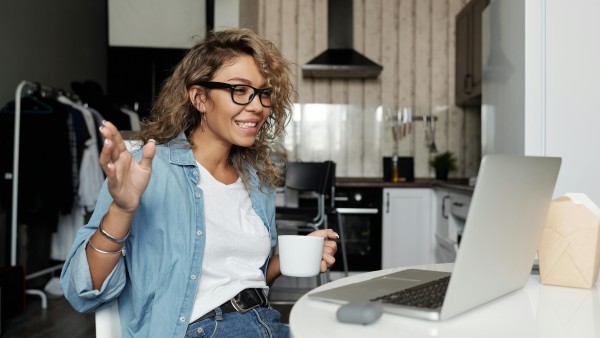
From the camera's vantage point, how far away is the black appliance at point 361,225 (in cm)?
434

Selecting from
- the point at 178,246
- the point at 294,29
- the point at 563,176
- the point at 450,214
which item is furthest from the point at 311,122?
the point at 178,246

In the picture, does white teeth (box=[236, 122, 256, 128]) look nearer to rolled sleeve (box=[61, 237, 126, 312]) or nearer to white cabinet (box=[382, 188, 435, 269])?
rolled sleeve (box=[61, 237, 126, 312])

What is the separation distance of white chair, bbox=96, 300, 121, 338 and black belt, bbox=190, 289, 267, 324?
17cm

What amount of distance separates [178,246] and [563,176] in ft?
3.57

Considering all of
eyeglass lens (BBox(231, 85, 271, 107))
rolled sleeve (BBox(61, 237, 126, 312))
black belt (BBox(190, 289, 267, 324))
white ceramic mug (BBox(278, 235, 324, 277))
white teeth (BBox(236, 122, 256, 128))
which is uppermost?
eyeglass lens (BBox(231, 85, 271, 107))

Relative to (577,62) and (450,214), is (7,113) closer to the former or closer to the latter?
(450,214)

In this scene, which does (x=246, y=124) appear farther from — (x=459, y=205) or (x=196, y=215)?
(x=459, y=205)

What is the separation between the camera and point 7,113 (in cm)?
362

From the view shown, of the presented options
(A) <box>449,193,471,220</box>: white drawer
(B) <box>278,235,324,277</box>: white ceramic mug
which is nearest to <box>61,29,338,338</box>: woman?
(B) <box>278,235,324,277</box>: white ceramic mug

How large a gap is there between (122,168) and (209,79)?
0.47 metres

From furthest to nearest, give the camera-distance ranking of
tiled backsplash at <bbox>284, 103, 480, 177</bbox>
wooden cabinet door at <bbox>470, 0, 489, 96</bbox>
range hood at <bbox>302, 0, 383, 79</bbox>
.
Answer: tiled backsplash at <bbox>284, 103, 480, 177</bbox>
range hood at <bbox>302, 0, 383, 79</bbox>
wooden cabinet door at <bbox>470, 0, 489, 96</bbox>

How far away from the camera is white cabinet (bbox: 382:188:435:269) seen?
170 inches

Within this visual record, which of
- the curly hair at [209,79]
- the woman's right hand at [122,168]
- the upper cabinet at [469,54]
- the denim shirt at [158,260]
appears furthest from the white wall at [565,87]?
the upper cabinet at [469,54]

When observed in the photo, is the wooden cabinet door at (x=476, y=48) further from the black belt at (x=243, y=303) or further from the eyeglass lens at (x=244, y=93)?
the black belt at (x=243, y=303)
